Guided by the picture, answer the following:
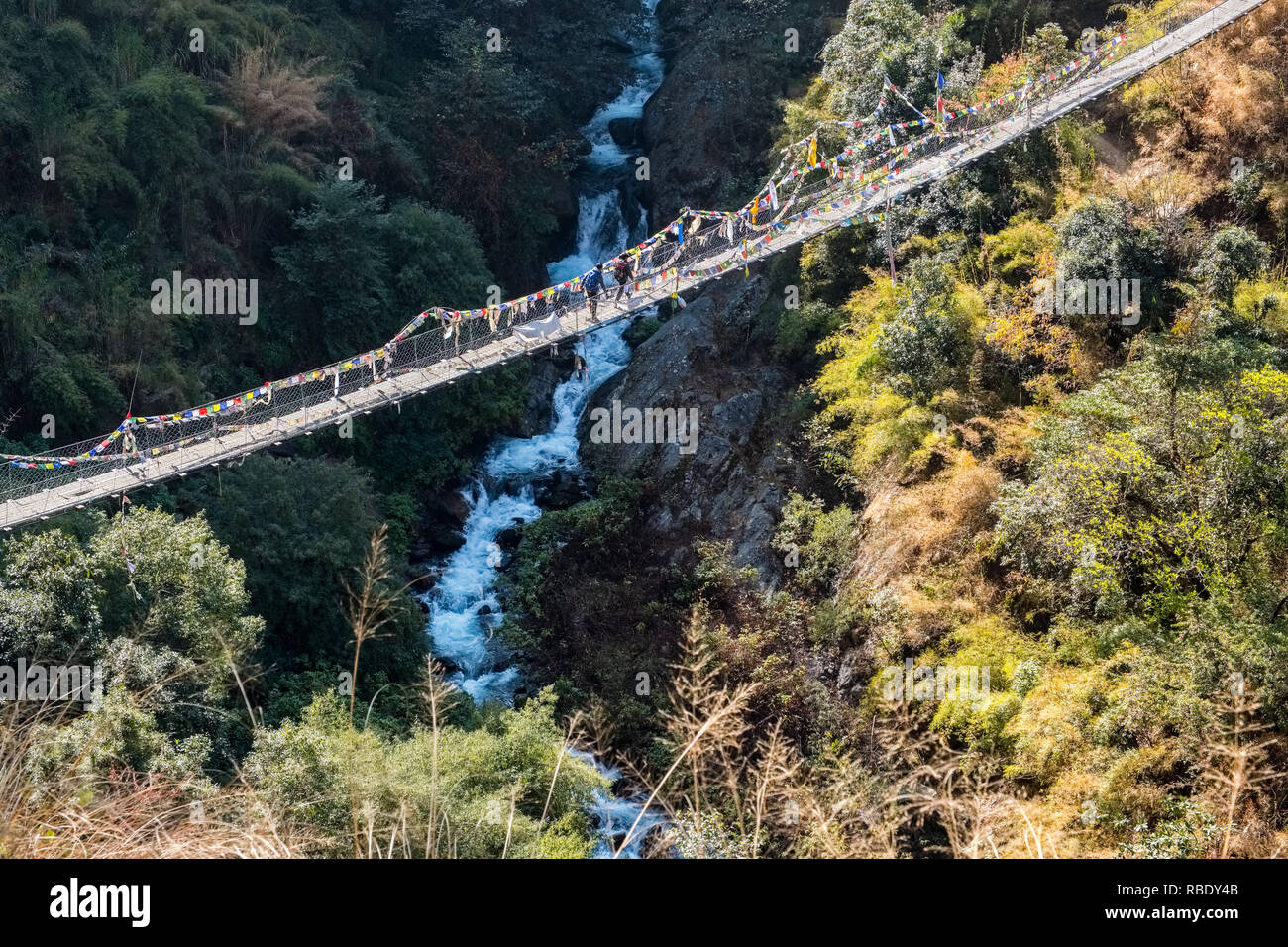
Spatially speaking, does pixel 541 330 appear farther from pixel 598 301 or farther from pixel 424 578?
pixel 424 578

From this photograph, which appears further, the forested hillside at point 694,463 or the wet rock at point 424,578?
the wet rock at point 424,578

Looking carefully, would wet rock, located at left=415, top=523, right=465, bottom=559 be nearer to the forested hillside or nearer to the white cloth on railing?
the forested hillside

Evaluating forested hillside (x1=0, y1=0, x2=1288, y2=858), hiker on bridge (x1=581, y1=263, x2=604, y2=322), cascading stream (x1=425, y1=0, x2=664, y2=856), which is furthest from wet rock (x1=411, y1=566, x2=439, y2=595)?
hiker on bridge (x1=581, y1=263, x2=604, y2=322)

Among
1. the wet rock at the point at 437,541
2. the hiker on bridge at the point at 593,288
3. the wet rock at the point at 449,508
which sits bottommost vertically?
the wet rock at the point at 437,541

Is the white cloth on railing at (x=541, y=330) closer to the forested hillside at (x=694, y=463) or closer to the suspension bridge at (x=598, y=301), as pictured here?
the suspension bridge at (x=598, y=301)

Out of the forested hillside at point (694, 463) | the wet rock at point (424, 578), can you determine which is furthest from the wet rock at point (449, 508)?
the wet rock at point (424, 578)
